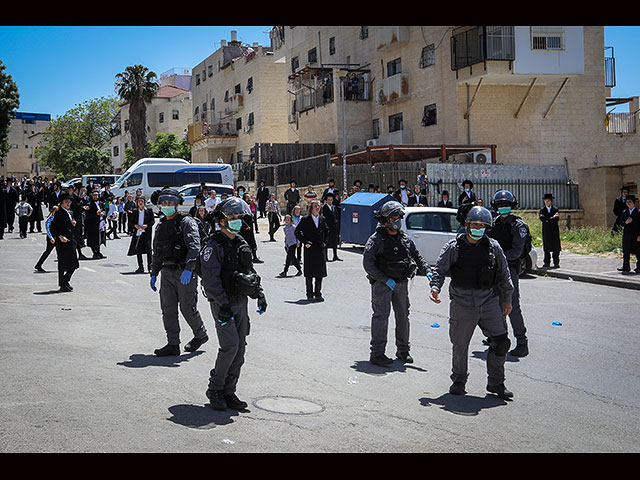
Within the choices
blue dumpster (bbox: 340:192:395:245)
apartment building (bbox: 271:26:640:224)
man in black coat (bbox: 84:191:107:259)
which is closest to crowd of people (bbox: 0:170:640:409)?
man in black coat (bbox: 84:191:107:259)

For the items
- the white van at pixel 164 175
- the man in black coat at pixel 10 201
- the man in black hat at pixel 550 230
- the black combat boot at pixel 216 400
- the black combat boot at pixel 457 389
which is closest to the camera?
the black combat boot at pixel 216 400

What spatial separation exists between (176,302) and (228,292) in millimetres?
2672

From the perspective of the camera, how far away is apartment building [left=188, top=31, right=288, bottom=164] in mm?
51781

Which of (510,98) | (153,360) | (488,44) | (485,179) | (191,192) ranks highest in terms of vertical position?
(488,44)

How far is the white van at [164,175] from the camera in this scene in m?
34.9

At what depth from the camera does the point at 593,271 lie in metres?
17.8

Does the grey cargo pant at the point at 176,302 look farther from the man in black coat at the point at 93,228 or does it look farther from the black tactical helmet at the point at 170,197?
the man in black coat at the point at 93,228

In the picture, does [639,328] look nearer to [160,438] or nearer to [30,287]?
[160,438]

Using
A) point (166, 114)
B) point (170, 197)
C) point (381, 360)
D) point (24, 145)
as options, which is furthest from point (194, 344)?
point (24, 145)

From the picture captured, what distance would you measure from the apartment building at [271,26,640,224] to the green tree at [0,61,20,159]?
2593cm

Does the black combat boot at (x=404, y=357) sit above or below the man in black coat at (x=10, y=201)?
below

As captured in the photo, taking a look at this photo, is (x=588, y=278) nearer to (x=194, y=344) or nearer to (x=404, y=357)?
(x=404, y=357)

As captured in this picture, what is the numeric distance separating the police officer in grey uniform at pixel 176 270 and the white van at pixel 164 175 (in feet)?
85.6


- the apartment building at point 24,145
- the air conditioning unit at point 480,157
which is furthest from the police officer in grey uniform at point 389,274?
the apartment building at point 24,145
